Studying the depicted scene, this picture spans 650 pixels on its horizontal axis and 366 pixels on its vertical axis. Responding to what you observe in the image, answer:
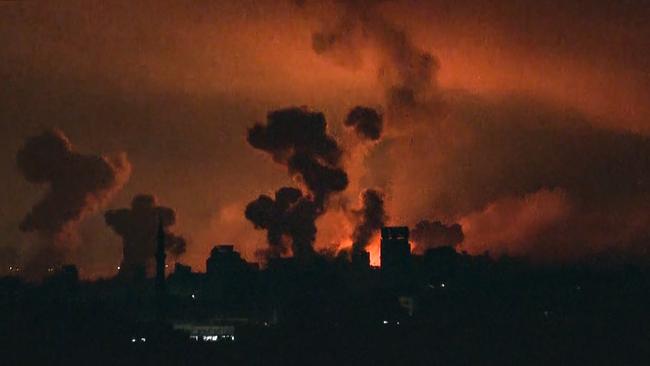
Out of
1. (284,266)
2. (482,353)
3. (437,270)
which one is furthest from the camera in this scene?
(437,270)

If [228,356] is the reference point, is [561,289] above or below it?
above

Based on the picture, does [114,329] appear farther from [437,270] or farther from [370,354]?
[437,270]

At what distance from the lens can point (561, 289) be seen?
12925 centimetres

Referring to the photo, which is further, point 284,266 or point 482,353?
point 284,266

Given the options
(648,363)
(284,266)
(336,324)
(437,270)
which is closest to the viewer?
(648,363)

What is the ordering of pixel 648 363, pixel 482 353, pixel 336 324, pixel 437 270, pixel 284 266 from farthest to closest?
pixel 437 270
pixel 284 266
pixel 336 324
pixel 482 353
pixel 648 363

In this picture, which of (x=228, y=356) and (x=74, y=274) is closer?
(x=228, y=356)

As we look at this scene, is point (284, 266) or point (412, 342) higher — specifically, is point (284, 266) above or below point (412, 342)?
above

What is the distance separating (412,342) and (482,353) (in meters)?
7.98

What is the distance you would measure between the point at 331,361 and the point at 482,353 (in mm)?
12640

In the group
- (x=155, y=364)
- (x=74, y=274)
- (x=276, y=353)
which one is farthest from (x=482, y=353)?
(x=74, y=274)

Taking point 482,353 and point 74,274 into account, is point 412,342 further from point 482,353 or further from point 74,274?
point 74,274

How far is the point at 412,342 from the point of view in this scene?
101 m

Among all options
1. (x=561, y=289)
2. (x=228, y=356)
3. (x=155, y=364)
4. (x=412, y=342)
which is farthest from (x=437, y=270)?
(x=155, y=364)
